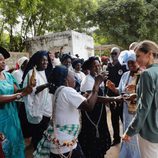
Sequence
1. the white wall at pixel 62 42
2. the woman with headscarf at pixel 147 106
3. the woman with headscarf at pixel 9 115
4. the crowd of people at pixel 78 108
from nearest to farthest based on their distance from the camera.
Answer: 1. the woman with headscarf at pixel 147 106
2. the crowd of people at pixel 78 108
3. the woman with headscarf at pixel 9 115
4. the white wall at pixel 62 42

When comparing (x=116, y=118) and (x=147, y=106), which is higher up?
(x=147, y=106)

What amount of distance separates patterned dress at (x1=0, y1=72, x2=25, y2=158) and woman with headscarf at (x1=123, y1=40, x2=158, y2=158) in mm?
1704

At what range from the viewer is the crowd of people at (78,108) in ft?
9.89

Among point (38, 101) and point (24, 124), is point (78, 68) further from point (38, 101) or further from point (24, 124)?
point (38, 101)

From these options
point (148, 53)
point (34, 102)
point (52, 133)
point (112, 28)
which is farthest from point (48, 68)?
point (112, 28)

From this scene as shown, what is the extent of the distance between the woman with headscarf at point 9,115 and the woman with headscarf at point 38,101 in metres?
0.37

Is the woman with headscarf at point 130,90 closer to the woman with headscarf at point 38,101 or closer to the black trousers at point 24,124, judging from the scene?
the woman with headscarf at point 38,101

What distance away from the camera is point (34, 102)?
4.52 m

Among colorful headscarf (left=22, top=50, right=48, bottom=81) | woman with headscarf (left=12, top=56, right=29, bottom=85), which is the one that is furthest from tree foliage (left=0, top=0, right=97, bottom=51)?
colorful headscarf (left=22, top=50, right=48, bottom=81)

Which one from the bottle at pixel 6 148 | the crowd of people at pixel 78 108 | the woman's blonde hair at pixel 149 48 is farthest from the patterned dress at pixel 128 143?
the bottle at pixel 6 148

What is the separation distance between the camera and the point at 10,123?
4047mm

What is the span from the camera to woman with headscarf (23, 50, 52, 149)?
4.52 metres

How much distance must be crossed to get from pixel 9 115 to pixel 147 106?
1959 millimetres

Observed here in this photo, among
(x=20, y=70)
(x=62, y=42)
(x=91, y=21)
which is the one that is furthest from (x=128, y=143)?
(x=91, y=21)
